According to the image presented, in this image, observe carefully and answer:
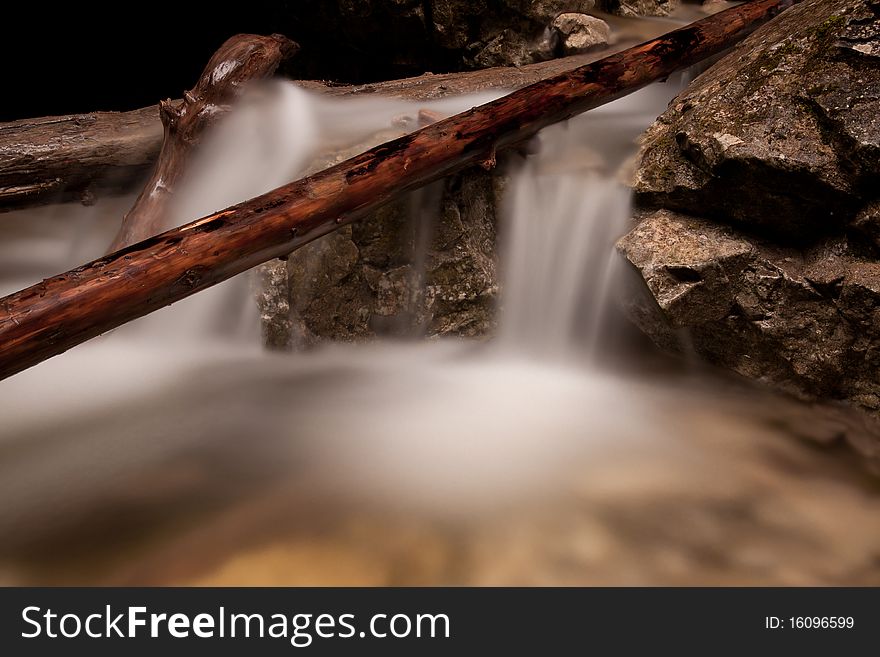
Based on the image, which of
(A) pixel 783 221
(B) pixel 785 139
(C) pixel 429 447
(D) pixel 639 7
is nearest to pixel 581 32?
(D) pixel 639 7

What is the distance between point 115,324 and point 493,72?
348 centimetres

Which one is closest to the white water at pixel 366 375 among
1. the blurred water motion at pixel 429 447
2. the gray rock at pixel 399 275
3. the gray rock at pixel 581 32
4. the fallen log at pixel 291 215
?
the blurred water motion at pixel 429 447

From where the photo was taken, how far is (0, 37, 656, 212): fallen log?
4.17m

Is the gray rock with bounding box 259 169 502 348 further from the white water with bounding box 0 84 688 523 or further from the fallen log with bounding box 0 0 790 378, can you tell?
the fallen log with bounding box 0 0 790 378

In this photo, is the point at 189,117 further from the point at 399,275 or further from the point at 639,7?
the point at 639,7

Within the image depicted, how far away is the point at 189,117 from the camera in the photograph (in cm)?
397

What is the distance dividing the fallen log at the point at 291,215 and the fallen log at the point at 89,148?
0.96 meters

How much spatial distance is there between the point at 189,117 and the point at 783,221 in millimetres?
3298

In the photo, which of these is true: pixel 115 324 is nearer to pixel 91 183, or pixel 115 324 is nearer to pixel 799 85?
pixel 91 183

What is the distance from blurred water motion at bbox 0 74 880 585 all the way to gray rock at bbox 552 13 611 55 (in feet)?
5.82

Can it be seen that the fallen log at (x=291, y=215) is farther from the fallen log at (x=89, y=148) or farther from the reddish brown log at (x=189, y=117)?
the reddish brown log at (x=189, y=117)

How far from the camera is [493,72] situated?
15.9 feet

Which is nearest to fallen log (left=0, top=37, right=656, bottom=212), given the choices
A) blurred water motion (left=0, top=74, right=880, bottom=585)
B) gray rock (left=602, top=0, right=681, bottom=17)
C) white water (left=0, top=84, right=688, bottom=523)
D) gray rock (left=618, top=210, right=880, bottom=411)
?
white water (left=0, top=84, right=688, bottom=523)

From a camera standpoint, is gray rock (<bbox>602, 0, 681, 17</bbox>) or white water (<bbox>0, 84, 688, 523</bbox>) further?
gray rock (<bbox>602, 0, 681, 17</bbox>)
